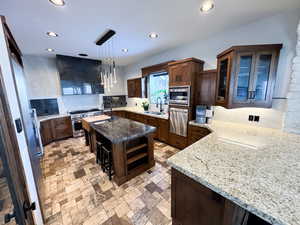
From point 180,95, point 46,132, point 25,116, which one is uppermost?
point 180,95

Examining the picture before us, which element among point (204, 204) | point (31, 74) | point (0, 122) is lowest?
point (204, 204)

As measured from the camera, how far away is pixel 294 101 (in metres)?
1.79

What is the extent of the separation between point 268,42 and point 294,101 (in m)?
1.06

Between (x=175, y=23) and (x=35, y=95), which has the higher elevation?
(x=175, y=23)

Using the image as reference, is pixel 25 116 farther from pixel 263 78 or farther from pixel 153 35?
pixel 263 78

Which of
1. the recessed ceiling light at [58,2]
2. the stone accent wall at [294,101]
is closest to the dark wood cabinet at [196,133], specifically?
the stone accent wall at [294,101]

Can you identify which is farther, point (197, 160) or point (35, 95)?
point (35, 95)

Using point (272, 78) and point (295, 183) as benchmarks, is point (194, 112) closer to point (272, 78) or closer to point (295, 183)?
point (272, 78)

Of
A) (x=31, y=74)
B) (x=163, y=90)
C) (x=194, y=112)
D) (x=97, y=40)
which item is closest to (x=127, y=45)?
(x=97, y=40)

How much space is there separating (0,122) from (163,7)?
6.92 feet

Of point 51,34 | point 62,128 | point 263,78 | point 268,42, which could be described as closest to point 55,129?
point 62,128

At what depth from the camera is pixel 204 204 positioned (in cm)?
103

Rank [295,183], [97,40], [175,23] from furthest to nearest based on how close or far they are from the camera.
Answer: [97,40], [175,23], [295,183]

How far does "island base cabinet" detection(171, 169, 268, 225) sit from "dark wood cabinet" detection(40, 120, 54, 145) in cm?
424
